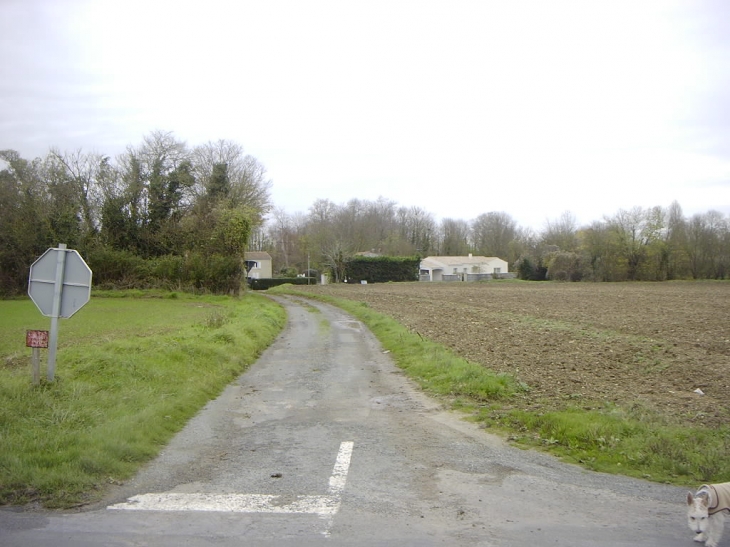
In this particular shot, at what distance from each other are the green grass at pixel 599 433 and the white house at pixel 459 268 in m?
83.8

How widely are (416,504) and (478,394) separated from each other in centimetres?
482

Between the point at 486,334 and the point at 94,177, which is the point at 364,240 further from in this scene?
the point at 486,334

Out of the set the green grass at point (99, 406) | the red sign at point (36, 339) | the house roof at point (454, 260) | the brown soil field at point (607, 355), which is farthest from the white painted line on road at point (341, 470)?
the house roof at point (454, 260)

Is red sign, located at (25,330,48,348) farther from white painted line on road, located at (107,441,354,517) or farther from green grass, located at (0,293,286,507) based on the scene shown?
white painted line on road, located at (107,441,354,517)

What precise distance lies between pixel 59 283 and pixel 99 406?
1847mm

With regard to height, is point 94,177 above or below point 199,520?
above

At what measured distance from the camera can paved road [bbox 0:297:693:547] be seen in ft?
14.8

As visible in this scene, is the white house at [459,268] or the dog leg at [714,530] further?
the white house at [459,268]

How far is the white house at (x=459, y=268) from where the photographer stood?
9462 cm

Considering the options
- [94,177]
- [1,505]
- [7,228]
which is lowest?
[1,505]

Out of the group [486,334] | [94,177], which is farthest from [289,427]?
[94,177]

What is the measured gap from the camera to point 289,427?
810 cm

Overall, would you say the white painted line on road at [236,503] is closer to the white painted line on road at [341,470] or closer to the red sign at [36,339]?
the white painted line on road at [341,470]

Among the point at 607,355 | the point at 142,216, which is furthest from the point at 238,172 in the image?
the point at 607,355
